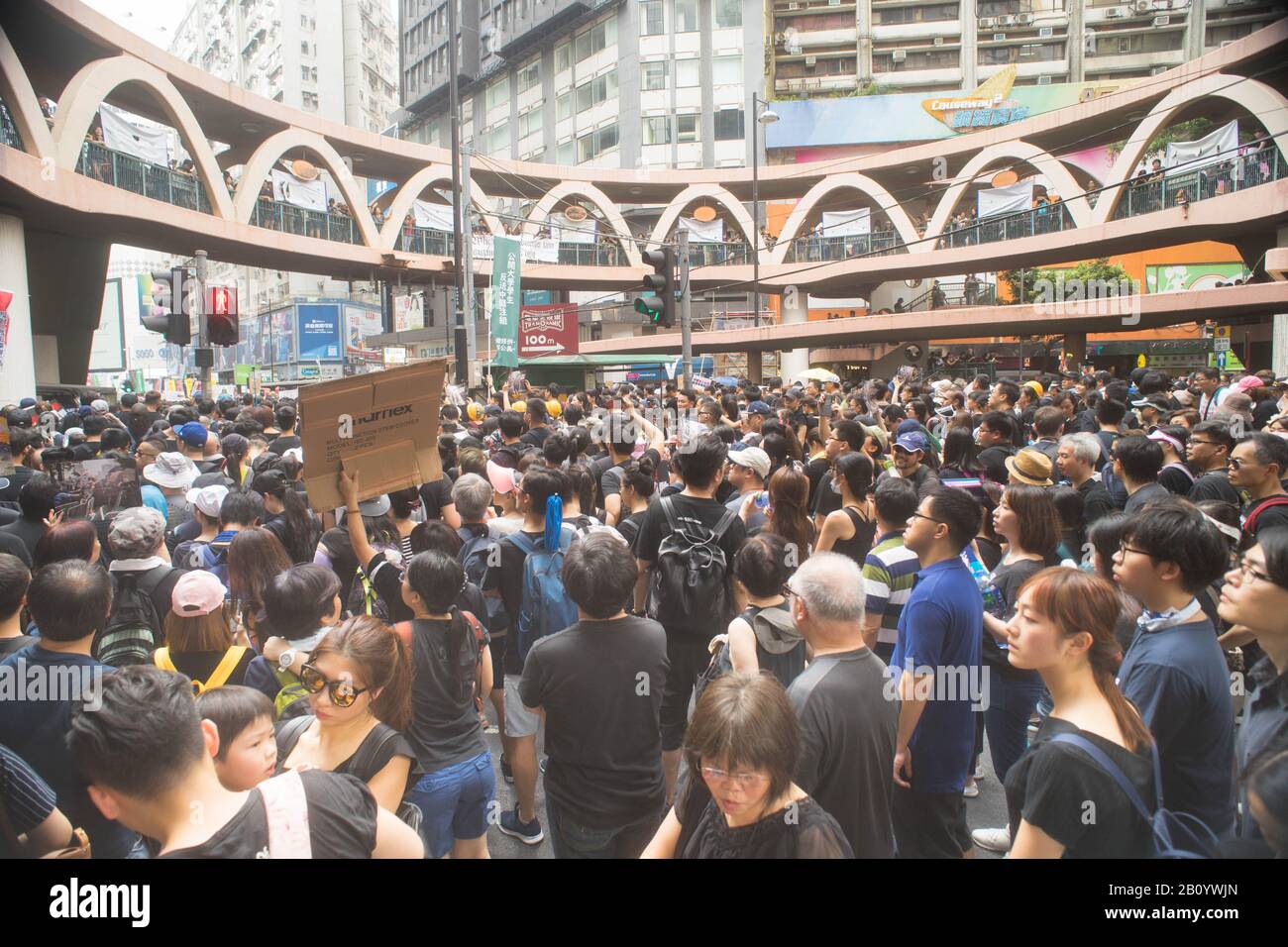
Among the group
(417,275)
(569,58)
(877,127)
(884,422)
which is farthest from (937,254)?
(569,58)

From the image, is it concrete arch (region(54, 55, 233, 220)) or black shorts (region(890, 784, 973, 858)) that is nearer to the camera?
black shorts (region(890, 784, 973, 858))

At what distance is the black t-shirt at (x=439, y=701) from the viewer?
10.9 feet

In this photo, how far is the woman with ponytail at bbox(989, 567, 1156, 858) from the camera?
1.99 metres

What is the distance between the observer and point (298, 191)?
91.6ft

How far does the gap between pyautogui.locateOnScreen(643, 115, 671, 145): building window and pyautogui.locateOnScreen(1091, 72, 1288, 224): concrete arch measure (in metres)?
23.6

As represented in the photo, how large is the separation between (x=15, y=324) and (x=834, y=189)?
3042 cm

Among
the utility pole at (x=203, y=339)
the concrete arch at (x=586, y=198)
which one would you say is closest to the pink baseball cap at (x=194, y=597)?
the utility pole at (x=203, y=339)

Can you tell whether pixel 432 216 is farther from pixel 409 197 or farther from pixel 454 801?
pixel 454 801

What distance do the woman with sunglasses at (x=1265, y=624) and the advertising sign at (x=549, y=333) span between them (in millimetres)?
18318

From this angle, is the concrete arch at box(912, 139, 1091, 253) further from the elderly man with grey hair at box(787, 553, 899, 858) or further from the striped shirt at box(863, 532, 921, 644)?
the elderly man with grey hair at box(787, 553, 899, 858)

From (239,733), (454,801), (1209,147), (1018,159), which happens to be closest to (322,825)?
(239,733)

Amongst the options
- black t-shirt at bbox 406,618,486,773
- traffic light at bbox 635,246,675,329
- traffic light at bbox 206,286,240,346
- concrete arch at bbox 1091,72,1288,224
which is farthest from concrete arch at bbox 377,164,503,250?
black t-shirt at bbox 406,618,486,773

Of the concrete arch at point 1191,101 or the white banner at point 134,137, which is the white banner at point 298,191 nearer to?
the white banner at point 134,137

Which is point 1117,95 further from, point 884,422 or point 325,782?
point 325,782
